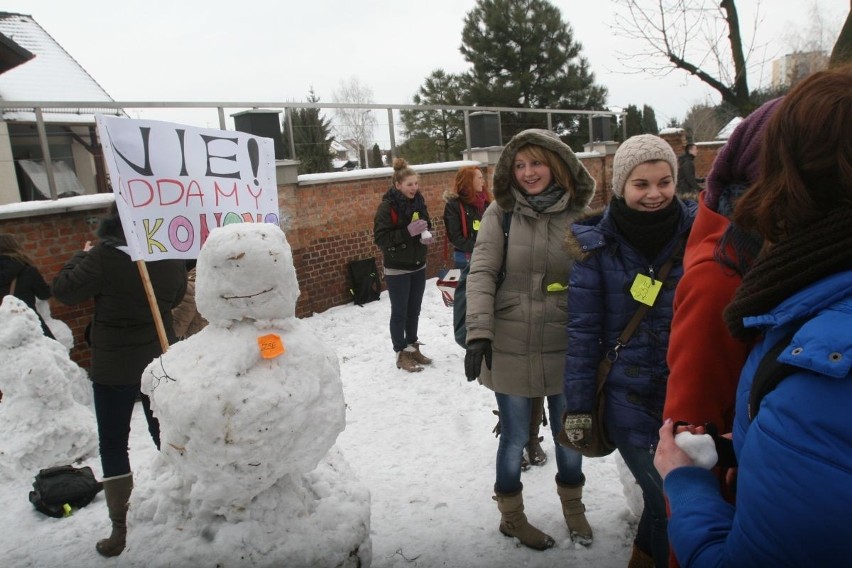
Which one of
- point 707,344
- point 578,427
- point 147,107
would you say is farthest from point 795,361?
point 147,107

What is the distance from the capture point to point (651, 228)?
6.78 ft

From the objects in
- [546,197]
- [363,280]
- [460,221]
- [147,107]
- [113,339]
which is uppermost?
[147,107]

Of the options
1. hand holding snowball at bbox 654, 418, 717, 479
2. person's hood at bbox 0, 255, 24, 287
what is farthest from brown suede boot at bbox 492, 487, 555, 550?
person's hood at bbox 0, 255, 24, 287

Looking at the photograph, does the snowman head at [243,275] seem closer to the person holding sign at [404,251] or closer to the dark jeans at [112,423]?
the dark jeans at [112,423]

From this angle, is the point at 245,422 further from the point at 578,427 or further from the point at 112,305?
the point at 112,305

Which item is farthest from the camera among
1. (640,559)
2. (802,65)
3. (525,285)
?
(802,65)

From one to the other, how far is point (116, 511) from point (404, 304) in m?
3.06

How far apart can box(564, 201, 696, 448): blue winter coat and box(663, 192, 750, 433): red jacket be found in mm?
560

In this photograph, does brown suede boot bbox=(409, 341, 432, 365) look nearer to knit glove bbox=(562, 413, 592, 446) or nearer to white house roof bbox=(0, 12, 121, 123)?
knit glove bbox=(562, 413, 592, 446)

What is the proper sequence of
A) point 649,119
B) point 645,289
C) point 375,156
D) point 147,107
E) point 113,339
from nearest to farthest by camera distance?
point 645,289 < point 113,339 < point 147,107 < point 375,156 < point 649,119

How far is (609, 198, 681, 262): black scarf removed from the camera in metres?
2.07

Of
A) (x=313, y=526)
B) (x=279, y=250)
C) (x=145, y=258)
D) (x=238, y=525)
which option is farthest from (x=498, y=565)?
(x=145, y=258)

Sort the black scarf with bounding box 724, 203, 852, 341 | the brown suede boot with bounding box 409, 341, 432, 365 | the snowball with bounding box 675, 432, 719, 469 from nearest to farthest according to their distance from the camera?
the black scarf with bounding box 724, 203, 852, 341 → the snowball with bounding box 675, 432, 719, 469 → the brown suede boot with bounding box 409, 341, 432, 365

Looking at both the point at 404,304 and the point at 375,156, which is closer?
the point at 404,304
